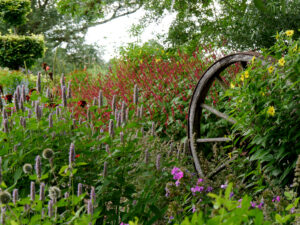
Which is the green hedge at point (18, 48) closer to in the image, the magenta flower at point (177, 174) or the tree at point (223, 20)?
the tree at point (223, 20)

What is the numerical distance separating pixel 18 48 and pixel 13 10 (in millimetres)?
1377

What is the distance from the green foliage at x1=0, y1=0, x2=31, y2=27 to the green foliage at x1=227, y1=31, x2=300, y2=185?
10557 millimetres

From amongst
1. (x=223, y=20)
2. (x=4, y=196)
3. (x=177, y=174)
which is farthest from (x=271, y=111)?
(x=223, y=20)

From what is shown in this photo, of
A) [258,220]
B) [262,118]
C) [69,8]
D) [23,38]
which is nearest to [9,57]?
[23,38]

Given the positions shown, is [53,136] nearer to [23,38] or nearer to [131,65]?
[131,65]

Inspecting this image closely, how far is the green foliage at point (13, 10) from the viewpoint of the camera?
449 inches

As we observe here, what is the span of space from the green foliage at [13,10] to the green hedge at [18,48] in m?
0.88

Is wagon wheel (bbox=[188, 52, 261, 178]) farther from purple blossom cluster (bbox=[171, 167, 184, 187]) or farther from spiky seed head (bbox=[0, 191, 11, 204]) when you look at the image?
spiky seed head (bbox=[0, 191, 11, 204])

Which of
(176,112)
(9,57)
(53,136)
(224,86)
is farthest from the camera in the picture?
(9,57)

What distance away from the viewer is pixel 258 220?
945 millimetres

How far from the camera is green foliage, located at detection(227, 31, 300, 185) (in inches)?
88.0

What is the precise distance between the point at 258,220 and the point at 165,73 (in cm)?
442

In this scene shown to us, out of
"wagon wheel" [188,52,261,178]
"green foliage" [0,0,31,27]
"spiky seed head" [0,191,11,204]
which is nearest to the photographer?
"spiky seed head" [0,191,11,204]

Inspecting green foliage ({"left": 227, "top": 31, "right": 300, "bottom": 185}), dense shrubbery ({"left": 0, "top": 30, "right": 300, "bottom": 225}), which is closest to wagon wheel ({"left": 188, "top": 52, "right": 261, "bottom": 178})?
dense shrubbery ({"left": 0, "top": 30, "right": 300, "bottom": 225})
